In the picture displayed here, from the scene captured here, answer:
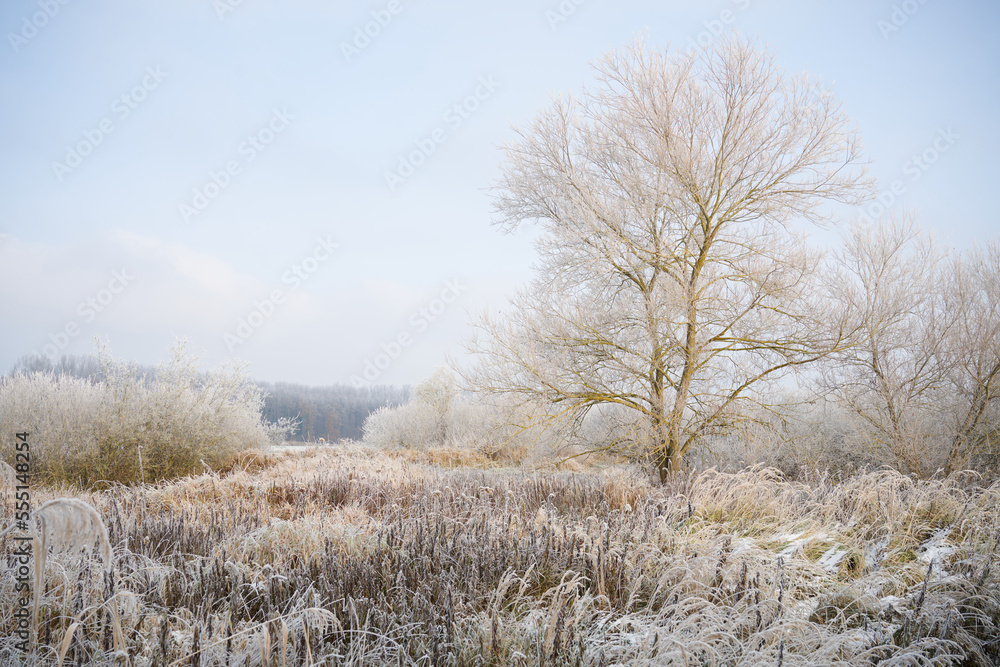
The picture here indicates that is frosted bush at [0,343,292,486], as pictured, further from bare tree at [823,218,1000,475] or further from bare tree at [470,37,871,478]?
bare tree at [823,218,1000,475]

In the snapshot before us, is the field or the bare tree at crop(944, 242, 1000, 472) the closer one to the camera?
the field

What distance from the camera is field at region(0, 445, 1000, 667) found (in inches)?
86.0

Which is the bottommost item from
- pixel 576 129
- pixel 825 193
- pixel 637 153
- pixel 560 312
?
pixel 560 312

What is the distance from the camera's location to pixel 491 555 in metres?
3.00

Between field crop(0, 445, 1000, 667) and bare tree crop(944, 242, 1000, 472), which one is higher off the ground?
bare tree crop(944, 242, 1000, 472)

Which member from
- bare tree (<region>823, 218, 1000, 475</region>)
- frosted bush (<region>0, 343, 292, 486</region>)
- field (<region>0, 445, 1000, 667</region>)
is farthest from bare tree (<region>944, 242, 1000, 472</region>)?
frosted bush (<region>0, 343, 292, 486</region>)

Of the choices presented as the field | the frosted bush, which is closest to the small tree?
the field

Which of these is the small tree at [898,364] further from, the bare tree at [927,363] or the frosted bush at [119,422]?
the frosted bush at [119,422]

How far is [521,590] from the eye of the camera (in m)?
2.55

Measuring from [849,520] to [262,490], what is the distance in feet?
19.2

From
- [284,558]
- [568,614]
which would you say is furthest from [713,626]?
[284,558]

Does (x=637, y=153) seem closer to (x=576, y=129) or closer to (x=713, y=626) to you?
(x=576, y=129)

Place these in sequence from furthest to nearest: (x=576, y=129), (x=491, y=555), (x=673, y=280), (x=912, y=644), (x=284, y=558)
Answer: (x=576, y=129) → (x=673, y=280) → (x=284, y=558) → (x=491, y=555) → (x=912, y=644)

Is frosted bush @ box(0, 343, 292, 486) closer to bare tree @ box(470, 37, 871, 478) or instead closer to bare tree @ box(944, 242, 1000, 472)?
bare tree @ box(470, 37, 871, 478)
